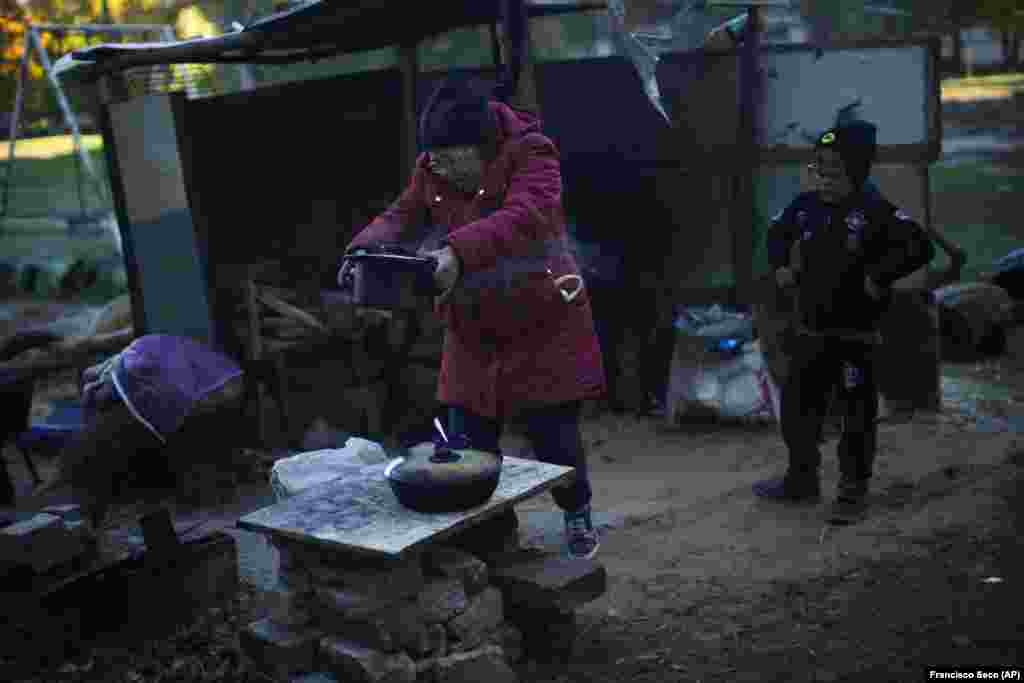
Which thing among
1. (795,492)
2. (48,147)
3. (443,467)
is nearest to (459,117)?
(443,467)

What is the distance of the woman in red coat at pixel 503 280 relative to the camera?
4195mm

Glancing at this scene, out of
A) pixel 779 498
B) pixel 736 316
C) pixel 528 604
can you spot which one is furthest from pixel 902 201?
pixel 528 604

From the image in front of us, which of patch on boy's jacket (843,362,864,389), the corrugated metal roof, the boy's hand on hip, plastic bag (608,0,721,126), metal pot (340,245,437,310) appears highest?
the corrugated metal roof

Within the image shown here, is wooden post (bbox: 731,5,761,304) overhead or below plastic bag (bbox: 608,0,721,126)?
below

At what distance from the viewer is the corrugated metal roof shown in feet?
20.5

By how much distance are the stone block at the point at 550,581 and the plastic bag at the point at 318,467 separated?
80cm

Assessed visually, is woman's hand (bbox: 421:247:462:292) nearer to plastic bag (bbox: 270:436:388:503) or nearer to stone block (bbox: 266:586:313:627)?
plastic bag (bbox: 270:436:388:503)

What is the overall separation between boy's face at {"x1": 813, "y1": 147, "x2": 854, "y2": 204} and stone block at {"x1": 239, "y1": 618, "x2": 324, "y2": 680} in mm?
2901

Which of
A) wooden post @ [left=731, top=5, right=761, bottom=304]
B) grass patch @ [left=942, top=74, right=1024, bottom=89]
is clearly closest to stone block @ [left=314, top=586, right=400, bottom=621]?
wooden post @ [left=731, top=5, right=761, bottom=304]

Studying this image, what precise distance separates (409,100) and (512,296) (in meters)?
3.88

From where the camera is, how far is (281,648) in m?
3.96

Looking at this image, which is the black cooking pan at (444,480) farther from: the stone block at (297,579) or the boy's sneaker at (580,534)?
the boy's sneaker at (580,534)

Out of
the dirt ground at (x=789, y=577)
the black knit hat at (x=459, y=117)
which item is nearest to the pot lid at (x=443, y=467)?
the dirt ground at (x=789, y=577)

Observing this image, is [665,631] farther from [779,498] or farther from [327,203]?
[327,203]
